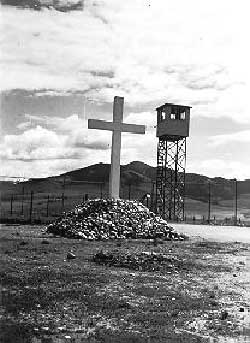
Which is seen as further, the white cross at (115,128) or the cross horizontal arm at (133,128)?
the cross horizontal arm at (133,128)

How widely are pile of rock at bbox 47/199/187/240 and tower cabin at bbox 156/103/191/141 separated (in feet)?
61.2

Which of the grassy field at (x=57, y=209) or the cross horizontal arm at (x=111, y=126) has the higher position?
the cross horizontal arm at (x=111, y=126)

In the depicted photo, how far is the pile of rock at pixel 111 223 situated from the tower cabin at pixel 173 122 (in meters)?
18.7

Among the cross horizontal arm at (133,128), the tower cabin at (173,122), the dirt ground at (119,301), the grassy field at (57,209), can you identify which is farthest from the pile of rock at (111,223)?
the grassy field at (57,209)

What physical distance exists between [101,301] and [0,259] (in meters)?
5.80

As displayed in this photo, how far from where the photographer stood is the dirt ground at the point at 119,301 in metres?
6.42

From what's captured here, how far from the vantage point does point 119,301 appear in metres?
8.38

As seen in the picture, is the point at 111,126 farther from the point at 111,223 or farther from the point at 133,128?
the point at 111,223

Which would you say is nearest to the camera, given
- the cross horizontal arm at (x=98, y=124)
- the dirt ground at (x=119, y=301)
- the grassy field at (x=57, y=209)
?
the dirt ground at (x=119, y=301)

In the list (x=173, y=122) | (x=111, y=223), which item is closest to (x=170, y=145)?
(x=173, y=122)

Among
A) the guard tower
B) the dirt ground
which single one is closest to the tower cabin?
the guard tower

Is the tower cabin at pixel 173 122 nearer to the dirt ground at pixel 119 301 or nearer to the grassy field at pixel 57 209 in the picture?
the grassy field at pixel 57 209

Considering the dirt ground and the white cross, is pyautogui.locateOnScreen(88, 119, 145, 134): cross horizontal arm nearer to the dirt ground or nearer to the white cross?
the white cross

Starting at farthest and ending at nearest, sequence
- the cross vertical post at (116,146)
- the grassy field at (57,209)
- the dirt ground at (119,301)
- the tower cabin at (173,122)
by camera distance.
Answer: the grassy field at (57,209), the tower cabin at (173,122), the cross vertical post at (116,146), the dirt ground at (119,301)
